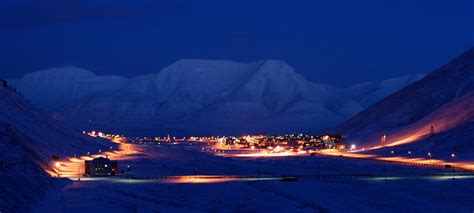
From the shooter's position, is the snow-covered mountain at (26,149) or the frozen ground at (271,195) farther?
the frozen ground at (271,195)

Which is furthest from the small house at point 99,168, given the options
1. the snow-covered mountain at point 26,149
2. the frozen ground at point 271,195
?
the frozen ground at point 271,195

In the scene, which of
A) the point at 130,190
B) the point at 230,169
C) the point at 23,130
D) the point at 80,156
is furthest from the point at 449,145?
the point at 130,190

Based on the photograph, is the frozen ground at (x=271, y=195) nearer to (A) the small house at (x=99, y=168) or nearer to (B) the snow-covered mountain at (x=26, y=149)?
(B) the snow-covered mountain at (x=26, y=149)

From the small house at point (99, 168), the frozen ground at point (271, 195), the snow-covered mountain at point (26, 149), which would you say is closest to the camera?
the snow-covered mountain at point (26, 149)

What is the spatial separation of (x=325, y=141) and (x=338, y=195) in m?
120

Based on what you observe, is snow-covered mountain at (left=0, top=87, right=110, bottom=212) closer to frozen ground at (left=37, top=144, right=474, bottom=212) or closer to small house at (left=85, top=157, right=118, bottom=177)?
frozen ground at (left=37, top=144, right=474, bottom=212)

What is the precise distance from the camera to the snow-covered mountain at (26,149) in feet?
162

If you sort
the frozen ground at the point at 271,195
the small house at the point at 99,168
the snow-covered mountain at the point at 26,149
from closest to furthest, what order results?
the snow-covered mountain at the point at 26,149, the frozen ground at the point at 271,195, the small house at the point at 99,168

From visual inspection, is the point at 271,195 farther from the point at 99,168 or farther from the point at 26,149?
the point at 26,149

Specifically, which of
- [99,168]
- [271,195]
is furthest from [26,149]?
[271,195]

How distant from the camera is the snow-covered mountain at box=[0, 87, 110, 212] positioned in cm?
4947

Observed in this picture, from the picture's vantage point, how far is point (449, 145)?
118 metres

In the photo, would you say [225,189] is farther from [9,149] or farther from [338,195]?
[9,149]

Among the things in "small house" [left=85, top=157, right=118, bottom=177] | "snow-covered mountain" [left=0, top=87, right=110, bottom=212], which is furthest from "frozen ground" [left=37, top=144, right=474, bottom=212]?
"small house" [left=85, top=157, right=118, bottom=177]
